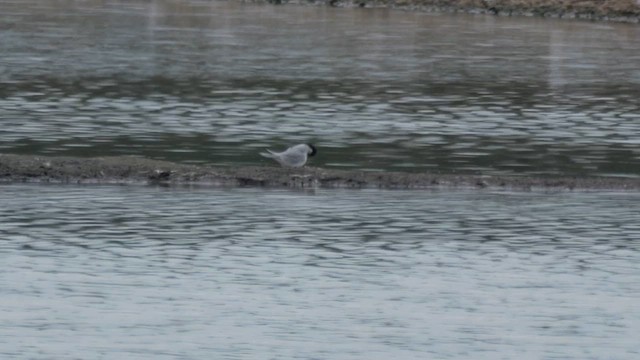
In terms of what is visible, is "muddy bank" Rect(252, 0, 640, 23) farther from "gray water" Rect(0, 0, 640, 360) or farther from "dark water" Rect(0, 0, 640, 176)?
"gray water" Rect(0, 0, 640, 360)

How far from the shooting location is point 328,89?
112 ft

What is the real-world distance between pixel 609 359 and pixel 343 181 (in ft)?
29.3

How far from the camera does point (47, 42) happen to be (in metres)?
43.8

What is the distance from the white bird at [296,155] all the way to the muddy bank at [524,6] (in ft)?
112

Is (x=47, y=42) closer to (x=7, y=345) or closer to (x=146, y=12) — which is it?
(x=146, y=12)

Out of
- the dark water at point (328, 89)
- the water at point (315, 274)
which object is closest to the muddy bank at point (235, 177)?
the water at point (315, 274)

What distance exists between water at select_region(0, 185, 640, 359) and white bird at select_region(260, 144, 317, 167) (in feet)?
2.29

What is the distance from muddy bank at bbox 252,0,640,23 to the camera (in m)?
56.4

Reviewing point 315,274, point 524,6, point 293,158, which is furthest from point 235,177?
point 524,6

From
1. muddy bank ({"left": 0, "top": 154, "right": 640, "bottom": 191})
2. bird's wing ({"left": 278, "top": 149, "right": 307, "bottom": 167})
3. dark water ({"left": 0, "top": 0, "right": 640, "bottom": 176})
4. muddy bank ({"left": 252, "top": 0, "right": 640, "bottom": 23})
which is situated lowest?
muddy bank ({"left": 252, "top": 0, "right": 640, "bottom": 23})

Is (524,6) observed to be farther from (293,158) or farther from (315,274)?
(315,274)

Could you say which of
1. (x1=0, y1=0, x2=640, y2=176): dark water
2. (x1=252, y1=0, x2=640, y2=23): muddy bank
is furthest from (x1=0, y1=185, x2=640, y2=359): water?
(x1=252, y1=0, x2=640, y2=23): muddy bank

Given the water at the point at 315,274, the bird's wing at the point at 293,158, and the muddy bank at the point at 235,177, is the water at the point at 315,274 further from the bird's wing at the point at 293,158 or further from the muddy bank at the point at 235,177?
the bird's wing at the point at 293,158

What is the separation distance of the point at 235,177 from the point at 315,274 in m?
5.80
